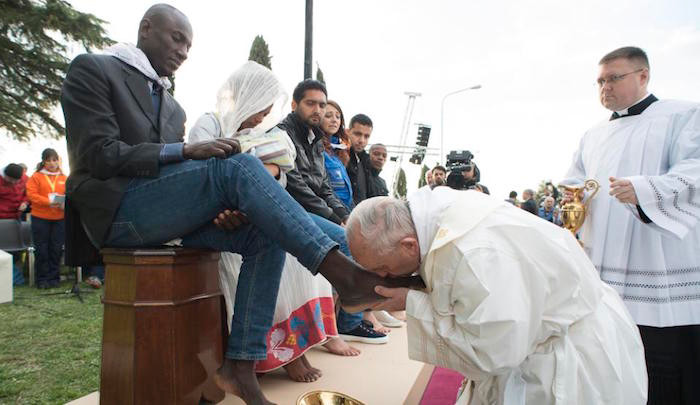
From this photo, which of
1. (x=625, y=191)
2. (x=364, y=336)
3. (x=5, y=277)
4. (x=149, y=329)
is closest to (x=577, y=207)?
(x=625, y=191)

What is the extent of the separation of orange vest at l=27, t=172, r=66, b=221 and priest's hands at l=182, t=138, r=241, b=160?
546 cm

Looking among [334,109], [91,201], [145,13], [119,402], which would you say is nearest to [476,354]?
[119,402]

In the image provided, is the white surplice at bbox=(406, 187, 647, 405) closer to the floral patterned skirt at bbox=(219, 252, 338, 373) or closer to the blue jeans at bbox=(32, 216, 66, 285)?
the floral patterned skirt at bbox=(219, 252, 338, 373)

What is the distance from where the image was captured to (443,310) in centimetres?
152

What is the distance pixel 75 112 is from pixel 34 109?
388 inches

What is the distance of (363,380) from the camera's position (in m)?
2.64

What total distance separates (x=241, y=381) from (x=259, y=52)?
8946 mm

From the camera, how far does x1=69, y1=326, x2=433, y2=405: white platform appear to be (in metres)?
2.36

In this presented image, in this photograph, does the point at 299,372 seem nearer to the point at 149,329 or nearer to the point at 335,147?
the point at 149,329

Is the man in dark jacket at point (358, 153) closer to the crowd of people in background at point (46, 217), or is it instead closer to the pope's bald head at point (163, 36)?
the pope's bald head at point (163, 36)

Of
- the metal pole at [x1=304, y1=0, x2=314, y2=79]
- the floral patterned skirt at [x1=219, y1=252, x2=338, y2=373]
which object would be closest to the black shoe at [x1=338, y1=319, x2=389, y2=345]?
the floral patterned skirt at [x1=219, y1=252, x2=338, y2=373]

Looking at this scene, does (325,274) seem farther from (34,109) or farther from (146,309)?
(34,109)

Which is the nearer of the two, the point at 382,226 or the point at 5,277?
the point at 382,226

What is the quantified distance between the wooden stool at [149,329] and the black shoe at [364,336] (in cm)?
169
